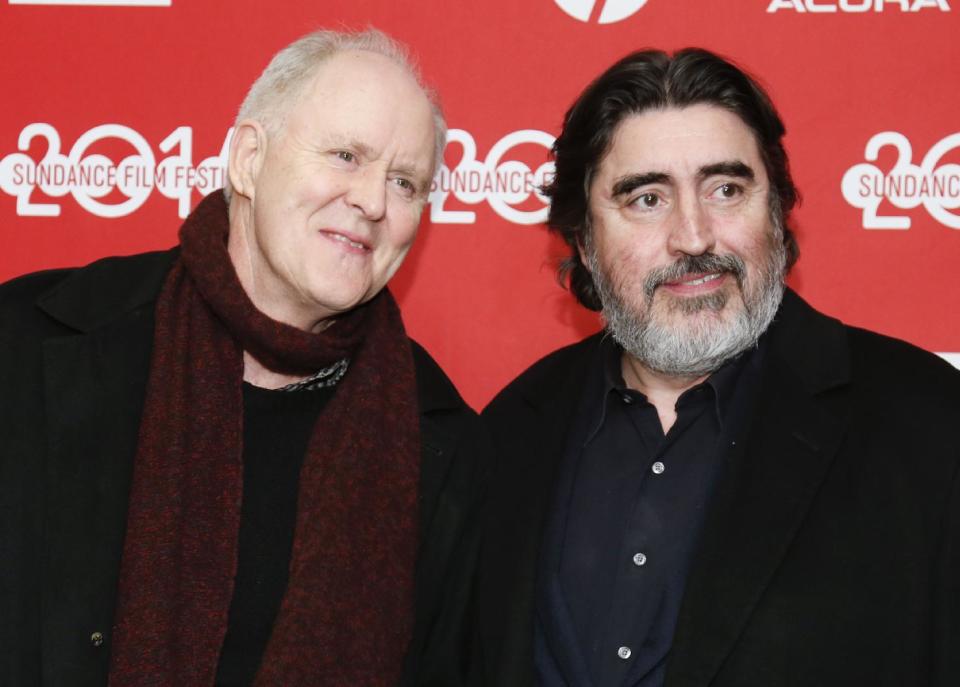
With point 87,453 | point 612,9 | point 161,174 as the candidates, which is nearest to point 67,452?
point 87,453

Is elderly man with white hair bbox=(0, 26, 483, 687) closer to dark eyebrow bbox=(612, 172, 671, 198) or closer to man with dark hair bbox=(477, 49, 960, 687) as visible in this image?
man with dark hair bbox=(477, 49, 960, 687)

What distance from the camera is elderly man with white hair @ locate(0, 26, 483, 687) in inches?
84.5

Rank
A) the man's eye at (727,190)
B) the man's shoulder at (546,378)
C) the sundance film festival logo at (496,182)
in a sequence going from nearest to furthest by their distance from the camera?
the man's eye at (727,190)
the man's shoulder at (546,378)
the sundance film festival logo at (496,182)

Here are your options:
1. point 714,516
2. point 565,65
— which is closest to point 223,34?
point 565,65

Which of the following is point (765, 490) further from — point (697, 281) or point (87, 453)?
point (87, 453)

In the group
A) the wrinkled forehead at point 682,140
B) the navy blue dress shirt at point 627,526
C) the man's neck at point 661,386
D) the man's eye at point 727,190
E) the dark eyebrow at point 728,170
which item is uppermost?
the wrinkled forehead at point 682,140

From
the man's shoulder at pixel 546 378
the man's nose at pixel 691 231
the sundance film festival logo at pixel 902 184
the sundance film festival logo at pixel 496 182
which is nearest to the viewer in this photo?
the man's nose at pixel 691 231

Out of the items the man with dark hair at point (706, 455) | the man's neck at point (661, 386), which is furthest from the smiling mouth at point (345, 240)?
the man's neck at point (661, 386)

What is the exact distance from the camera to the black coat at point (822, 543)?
2.21m

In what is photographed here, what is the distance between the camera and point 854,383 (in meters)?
2.44

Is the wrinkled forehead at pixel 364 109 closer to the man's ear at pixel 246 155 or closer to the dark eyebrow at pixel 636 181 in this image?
the man's ear at pixel 246 155

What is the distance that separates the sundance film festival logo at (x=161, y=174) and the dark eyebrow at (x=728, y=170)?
2.34 ft

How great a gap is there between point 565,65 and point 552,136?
7.6 inches

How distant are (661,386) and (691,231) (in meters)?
0.39
